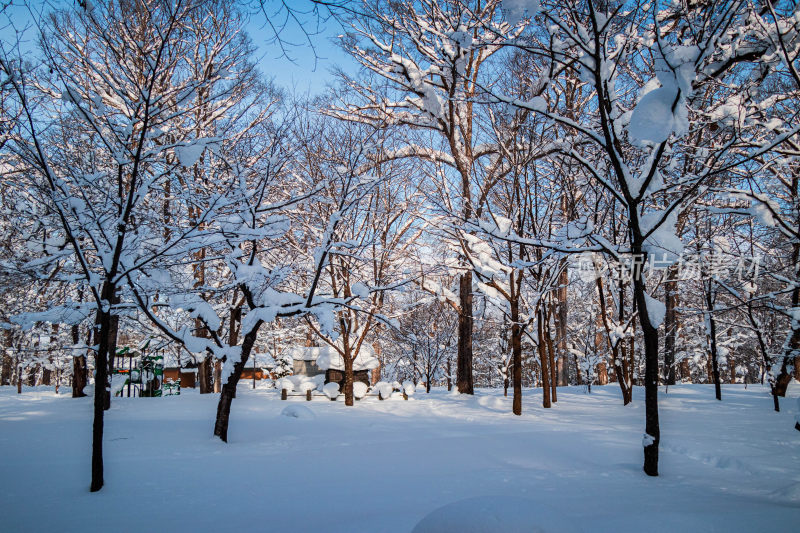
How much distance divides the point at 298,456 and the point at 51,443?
11.7 ft

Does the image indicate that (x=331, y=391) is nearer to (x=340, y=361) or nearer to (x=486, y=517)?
(x=340, y=361)

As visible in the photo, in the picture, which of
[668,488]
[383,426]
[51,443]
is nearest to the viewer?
[668,488]

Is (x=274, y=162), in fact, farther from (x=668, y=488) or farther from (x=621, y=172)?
(x=668, y=488)

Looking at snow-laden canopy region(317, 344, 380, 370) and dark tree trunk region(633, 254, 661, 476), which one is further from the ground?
dark tree trunk region(633, 254, 661, 476)

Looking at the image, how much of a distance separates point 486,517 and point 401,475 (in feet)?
7.82

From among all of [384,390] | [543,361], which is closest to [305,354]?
[384,390]

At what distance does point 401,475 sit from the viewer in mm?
4398

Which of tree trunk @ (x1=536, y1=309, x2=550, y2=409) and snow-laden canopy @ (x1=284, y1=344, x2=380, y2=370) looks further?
snow-laden canopy @ (x1=284, y1=344, x2=380, y2=370)

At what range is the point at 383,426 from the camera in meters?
7.68

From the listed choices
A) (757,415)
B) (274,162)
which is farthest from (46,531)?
(757,415)

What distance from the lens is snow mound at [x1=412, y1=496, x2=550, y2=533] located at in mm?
2146

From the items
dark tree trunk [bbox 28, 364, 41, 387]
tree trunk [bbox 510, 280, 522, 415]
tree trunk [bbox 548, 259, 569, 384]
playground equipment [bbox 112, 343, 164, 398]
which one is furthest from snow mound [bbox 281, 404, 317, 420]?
dark tree trunk [bbox 28, 364, 41, 387]

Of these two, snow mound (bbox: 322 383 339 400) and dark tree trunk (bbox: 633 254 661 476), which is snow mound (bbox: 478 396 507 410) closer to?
snow mound (bbox: 322 383 339 400)

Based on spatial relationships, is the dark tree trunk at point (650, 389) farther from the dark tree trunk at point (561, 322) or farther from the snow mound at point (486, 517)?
the dark tree trunk at point (561, 322)
